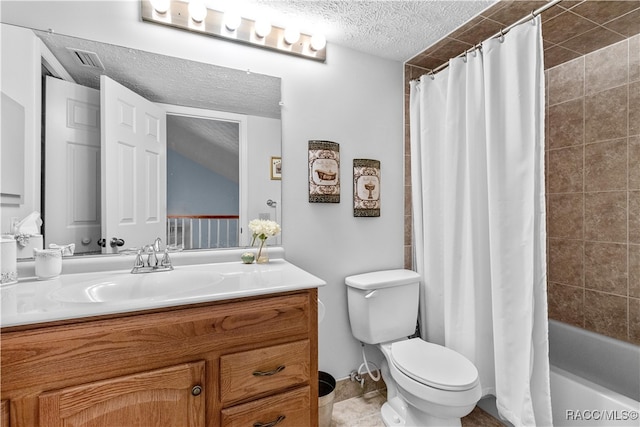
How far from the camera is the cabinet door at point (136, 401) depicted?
2.73 feet

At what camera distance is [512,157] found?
54.6 inches

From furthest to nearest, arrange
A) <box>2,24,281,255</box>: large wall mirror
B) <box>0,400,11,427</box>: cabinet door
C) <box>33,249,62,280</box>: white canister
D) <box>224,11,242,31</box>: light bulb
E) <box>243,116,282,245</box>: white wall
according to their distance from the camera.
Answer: <box>243,116,282,245</box>: white wall
<box>224,11,242,31</box>: light bulb
<box>2,24,281,255</box>: large wall mirror
<box>33,249,62,280</box>: white canister
<box>0,400,11,427</box>: cabinet door

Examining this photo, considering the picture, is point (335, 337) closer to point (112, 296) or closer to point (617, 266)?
point (112, 296)

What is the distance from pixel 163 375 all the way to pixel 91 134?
1.05 metres

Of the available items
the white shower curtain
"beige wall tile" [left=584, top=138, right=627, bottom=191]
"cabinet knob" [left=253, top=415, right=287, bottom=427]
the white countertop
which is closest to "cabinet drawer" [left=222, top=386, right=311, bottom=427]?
"cabinet knob" [left=253, top=415, right=287, bottom=427]

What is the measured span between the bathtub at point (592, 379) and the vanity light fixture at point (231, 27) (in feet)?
6.98

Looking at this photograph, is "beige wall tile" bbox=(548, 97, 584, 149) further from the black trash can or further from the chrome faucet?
the chrome faucet

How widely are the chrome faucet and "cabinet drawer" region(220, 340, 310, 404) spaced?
575 millimetres

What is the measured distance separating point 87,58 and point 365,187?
1.51 meters

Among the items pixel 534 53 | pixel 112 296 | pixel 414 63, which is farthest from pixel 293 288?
pixel 414 63

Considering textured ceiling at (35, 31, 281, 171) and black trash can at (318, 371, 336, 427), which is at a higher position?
textured ceiling at (35, 31, 281, 171)

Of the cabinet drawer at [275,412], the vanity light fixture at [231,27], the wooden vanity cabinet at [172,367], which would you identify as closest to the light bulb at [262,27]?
the vanity light fixture at [231,27]

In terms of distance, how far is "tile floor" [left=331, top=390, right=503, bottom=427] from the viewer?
5.38 feet

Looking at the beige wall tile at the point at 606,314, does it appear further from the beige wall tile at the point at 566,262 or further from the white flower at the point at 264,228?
the white flower at the point at 264,228
